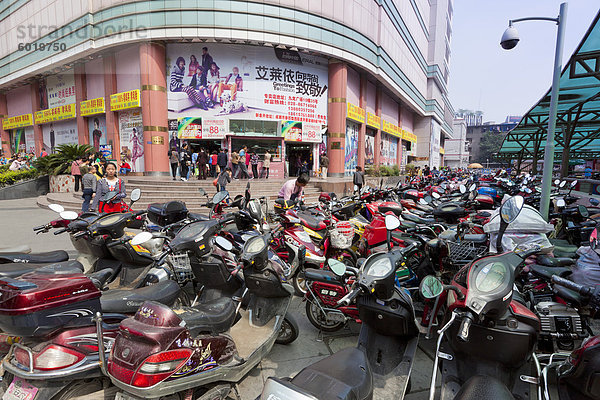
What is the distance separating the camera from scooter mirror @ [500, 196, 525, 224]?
251 centimetres

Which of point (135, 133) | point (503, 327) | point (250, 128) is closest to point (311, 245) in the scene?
point (503, 327)

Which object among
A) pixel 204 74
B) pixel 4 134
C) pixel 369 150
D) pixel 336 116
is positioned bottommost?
pixel 369 150

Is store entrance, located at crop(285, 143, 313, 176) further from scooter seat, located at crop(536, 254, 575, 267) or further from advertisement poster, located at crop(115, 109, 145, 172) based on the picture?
scooter seat, located at crop(536, 254, 575, 267)

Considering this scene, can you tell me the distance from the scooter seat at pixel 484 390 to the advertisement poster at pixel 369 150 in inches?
954

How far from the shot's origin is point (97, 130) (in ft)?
66.0

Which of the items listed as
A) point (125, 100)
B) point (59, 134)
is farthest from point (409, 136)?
point (59, 134)

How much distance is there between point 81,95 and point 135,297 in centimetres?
2312

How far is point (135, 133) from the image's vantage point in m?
17.9

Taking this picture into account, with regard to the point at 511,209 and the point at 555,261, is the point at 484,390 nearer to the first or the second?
the point at 511,209

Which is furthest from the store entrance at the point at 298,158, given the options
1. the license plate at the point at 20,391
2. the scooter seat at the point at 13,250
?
the license plate at the point at 20,391

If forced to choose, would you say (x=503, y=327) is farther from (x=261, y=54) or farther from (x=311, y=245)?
(x=261, y=54)

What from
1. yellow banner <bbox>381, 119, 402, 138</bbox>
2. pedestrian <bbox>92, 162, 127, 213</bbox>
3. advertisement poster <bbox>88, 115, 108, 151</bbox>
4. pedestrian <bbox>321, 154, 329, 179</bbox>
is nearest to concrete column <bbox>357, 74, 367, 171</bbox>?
yellow banner <bbox>381, 119, 402, 138</bbox>

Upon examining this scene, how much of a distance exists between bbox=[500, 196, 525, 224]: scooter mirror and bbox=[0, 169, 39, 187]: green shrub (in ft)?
67.0

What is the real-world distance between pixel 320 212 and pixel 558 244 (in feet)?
12.2
